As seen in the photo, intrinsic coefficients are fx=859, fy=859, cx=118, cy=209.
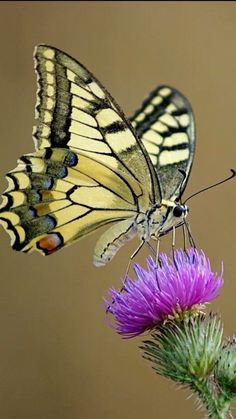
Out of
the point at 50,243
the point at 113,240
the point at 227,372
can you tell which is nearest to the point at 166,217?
the point at 113,240

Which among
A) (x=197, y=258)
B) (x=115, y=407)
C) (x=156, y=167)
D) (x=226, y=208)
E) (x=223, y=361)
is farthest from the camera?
(x=226, y=208)

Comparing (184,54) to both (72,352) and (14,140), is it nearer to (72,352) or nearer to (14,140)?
(14,140)

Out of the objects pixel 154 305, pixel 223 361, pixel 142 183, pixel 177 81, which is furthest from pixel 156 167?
pixel 177 81

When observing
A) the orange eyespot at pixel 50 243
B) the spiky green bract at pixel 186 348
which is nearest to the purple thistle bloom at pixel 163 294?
the spiky green bract at pixel 186 348

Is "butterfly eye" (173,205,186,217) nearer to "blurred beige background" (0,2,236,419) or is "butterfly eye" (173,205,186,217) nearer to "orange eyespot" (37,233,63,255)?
"orange eyespot" (37,233,63,255)

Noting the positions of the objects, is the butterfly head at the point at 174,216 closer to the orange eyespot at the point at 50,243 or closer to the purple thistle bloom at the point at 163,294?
the purple thistle bloom at the point at 163,294

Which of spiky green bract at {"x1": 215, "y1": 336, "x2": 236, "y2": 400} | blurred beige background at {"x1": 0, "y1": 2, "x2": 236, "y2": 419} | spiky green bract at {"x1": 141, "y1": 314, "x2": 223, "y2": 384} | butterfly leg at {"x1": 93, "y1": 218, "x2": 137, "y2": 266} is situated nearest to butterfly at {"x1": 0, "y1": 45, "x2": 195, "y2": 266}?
butterfly leg at {"x1": 93, "y1": 218, "x2": 137, "y2": 266}
